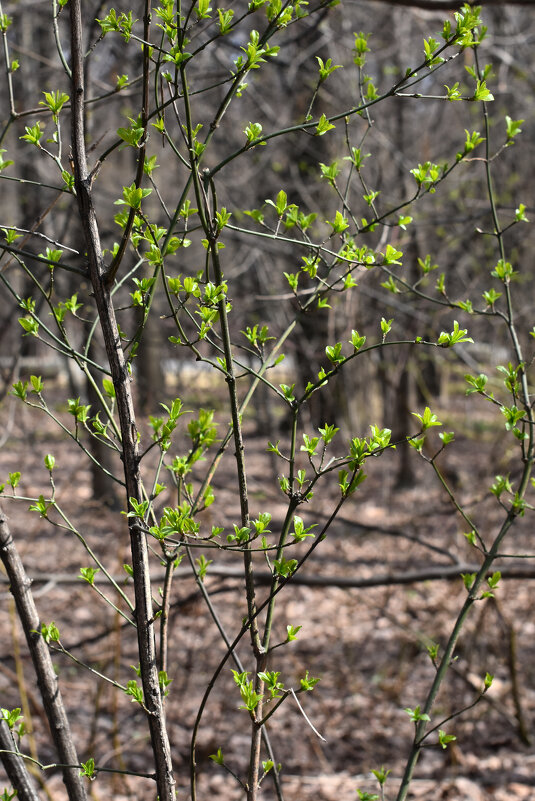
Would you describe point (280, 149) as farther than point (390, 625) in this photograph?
Yes

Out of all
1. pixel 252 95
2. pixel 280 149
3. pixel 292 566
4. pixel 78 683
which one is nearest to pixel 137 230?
pixel 292 566

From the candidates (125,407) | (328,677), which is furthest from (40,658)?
(328,677)

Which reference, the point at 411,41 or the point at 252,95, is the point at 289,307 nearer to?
the point at 252,95

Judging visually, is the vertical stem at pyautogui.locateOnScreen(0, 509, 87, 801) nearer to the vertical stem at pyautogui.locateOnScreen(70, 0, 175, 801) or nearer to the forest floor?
the vertical stem at pyautogui.locateOnScreen(70, 0, 175, 801)

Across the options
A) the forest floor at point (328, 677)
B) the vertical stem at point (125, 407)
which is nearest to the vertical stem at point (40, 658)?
the vertical stem at point (125, 407)

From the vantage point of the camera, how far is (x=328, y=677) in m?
4.64

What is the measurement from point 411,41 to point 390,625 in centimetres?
646

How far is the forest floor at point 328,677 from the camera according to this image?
359 cm

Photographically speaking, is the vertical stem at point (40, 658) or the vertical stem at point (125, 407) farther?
the vertical stem at point (40, 658)

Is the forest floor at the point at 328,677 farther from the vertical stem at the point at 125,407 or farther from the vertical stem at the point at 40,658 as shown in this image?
the vertical stem at the point at 125,407

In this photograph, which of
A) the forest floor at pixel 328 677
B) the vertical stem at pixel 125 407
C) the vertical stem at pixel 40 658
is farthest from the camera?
the forest floor at pixel 328 677

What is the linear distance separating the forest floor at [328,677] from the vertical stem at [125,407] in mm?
1304

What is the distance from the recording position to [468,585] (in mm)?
1752

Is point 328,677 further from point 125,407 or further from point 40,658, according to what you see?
point 125,407
